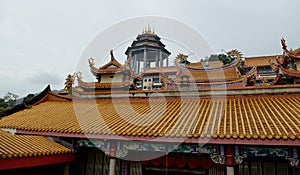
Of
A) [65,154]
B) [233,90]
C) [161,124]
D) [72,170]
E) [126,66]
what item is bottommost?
[72,170]

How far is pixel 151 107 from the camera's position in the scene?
26.7 feet

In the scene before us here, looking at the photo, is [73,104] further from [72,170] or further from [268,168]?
[268,168]

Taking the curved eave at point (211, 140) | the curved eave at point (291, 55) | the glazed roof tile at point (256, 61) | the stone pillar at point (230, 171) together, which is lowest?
the stone pillar at point (230, 171)

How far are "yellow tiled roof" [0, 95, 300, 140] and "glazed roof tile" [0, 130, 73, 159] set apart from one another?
381 mm

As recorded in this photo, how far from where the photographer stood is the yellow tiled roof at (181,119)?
483cm

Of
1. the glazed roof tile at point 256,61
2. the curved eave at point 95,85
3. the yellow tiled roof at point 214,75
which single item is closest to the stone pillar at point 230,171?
the yellow tiled roof at point 214,75

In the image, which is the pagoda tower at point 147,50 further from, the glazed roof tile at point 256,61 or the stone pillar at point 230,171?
the stone pillar at point 230,171

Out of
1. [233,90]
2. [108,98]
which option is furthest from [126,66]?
[233,90]

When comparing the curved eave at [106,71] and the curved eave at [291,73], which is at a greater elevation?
the curved eave at [106,71]

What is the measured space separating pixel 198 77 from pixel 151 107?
9.13ft

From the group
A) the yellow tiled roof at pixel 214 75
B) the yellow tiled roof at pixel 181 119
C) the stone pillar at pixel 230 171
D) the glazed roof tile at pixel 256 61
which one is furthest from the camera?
the glazed roof tile at pixel 256 61

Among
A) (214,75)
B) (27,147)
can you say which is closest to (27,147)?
(27,147)

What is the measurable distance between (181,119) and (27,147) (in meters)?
3.89

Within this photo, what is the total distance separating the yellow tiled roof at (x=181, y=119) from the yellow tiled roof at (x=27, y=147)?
38cm
